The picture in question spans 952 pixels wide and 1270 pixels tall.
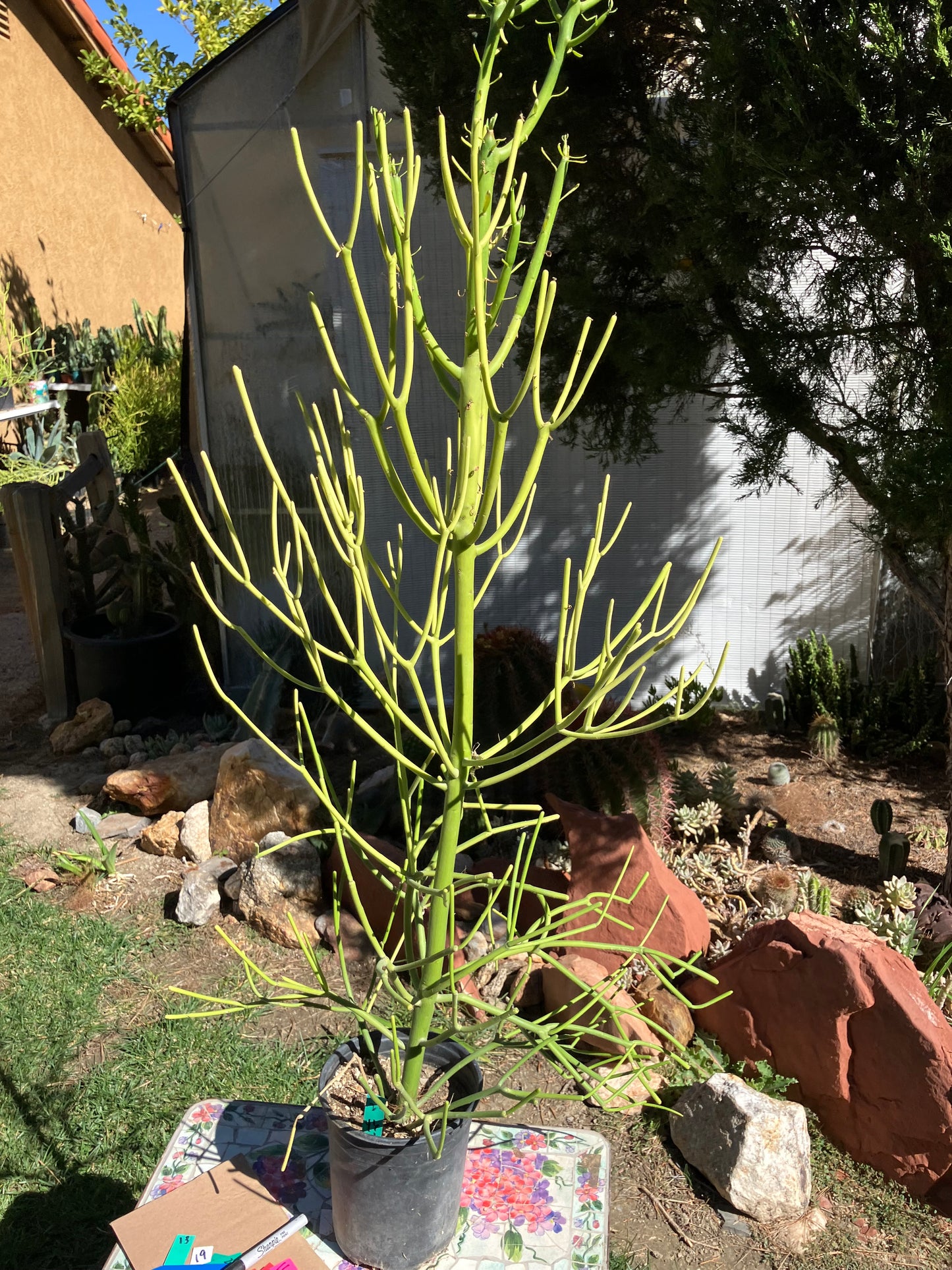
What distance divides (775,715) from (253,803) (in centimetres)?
256

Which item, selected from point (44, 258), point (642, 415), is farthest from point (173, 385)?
point (642, 415)

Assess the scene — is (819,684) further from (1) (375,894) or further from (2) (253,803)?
(2) (253,803)

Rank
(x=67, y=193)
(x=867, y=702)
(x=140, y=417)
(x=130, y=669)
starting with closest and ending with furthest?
(x=867, y=702), (x=130, y=669), (x=140, y=417), (x=67, y=193)

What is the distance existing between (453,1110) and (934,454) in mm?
1944

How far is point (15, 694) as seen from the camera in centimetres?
613

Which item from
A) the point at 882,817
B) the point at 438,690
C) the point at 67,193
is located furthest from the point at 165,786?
the point at 67,193

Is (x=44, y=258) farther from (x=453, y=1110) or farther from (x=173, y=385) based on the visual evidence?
Result: (x=453, y=1110)

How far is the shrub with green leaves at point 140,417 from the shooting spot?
10133mm

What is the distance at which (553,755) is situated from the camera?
12.8ft

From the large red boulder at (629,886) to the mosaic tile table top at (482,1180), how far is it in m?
1.41

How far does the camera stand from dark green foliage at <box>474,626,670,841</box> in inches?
146

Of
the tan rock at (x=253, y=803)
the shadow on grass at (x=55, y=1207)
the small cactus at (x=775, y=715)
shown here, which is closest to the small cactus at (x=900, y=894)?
the small cactus at (x=775, y=715)

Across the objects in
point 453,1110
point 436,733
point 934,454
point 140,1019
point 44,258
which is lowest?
point 140,1019

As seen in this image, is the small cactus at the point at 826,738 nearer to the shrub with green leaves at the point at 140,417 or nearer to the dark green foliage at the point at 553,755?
the dark green foliage at the point at 553,755
